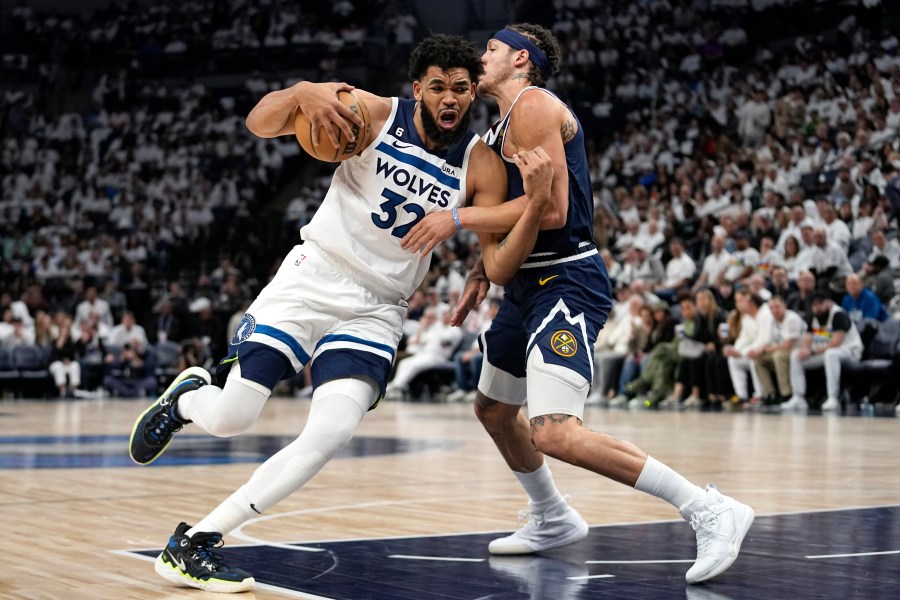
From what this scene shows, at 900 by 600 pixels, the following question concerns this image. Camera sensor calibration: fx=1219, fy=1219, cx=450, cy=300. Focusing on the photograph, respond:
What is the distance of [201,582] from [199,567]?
0.19 ft

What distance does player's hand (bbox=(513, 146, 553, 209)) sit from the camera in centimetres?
435

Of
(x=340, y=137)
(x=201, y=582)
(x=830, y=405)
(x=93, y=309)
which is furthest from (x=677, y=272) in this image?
(x=201, y=582)

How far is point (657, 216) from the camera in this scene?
17.5 m

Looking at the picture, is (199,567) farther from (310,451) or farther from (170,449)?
(170,449)

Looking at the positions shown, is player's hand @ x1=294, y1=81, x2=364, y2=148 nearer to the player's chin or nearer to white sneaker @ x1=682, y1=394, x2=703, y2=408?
the player's chin

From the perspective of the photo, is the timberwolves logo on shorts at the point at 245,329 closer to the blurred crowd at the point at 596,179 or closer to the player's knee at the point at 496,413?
the player's knee at the point at 496,413

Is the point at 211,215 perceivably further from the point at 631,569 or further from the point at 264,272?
the point at 631,569

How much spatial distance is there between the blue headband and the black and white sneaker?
2.17m

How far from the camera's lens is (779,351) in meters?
14.3

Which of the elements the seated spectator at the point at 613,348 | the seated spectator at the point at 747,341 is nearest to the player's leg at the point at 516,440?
the seated spectator at the point at 747,341

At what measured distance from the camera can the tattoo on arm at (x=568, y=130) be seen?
4668 mm

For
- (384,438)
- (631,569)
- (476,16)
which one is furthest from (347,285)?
(476,16)

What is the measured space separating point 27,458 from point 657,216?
35.4ft

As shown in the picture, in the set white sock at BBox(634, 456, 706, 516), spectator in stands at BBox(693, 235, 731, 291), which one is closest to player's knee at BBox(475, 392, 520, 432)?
white sock at BBox(634, 456, 706, 516)
